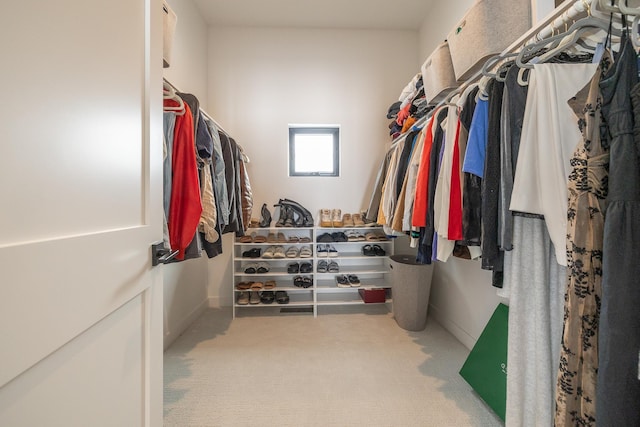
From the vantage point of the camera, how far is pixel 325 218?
2.48m

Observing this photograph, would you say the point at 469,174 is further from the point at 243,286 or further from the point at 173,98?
the point at 243,286

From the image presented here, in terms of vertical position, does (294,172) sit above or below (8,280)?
above

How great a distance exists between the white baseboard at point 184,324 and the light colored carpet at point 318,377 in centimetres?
5

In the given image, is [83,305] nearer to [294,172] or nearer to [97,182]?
[97,182]

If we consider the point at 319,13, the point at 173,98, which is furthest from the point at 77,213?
the point at 319,13

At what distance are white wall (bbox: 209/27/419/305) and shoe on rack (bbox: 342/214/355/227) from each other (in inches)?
6.6

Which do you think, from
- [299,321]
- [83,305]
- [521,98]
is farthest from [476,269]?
[83,305]

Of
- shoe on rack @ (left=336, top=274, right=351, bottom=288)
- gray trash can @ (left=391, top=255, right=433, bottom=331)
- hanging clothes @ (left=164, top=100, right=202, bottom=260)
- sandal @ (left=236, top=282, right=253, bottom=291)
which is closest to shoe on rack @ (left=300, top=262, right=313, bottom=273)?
shoe on rack @ (left=336, top=274, right=351, bottom=288)

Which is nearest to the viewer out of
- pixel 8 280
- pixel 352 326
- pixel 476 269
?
pixel 8 280

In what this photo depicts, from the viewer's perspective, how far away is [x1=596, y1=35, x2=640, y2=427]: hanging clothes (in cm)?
49

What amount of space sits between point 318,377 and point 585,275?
1372 millimetres

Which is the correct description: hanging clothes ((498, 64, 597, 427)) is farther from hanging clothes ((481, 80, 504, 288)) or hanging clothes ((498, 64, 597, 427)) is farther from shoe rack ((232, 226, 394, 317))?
shoe rack ((232, 226, 394, 317))

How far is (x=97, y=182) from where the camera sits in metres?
0.55

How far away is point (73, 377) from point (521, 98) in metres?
1.50
